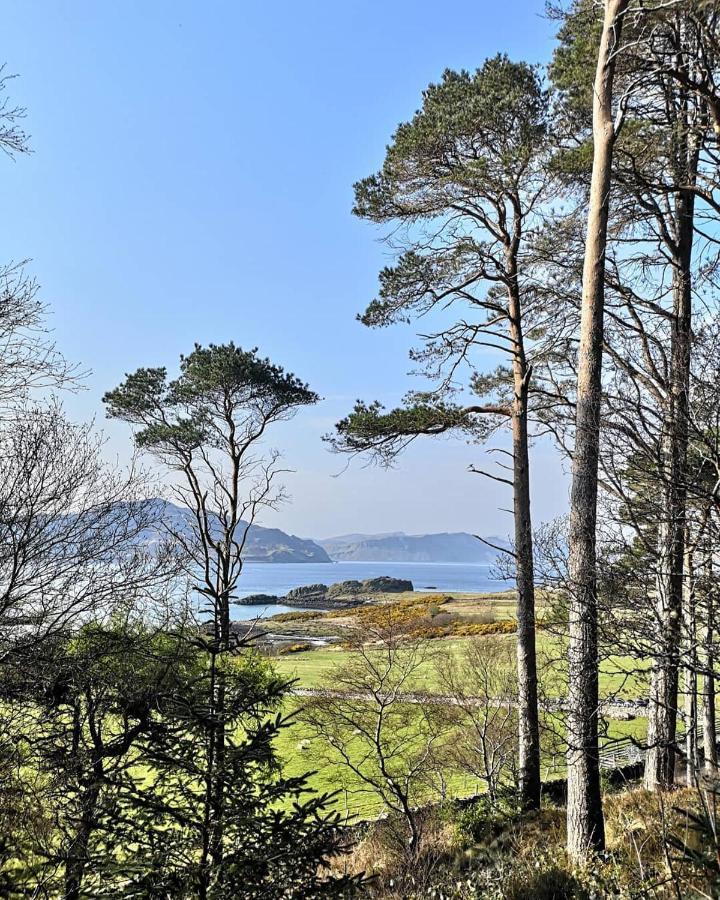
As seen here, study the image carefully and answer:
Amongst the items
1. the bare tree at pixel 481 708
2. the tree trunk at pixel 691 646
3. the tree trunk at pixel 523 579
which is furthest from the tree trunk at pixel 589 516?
the bare tree at pixel 481 708

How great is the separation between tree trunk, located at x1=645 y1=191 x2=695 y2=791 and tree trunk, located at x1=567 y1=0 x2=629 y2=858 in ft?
1.89

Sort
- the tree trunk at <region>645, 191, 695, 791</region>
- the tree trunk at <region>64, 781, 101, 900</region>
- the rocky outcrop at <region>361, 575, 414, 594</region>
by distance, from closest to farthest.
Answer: the tree trunk at <region>64, 781, 101, 900</region>
the tree trunk at <region>645, 191, 695, 791</region>
the rocky outcrop at <region>361, 575, 414, 594</region>

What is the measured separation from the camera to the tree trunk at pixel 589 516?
17.6 ft

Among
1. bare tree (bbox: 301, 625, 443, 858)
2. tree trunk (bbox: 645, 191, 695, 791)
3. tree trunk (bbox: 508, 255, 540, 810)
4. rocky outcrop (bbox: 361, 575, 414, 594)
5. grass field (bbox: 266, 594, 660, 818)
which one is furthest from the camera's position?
rocky outcrop (bbox: 361, 575, 414, 594)

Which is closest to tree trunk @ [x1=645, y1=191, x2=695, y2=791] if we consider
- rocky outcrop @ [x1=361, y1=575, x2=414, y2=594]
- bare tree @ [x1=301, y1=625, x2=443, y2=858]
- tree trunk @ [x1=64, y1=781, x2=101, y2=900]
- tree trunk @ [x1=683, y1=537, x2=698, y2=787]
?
tree trunk @ [x1=683, y1=537, x2=698, y2=787]

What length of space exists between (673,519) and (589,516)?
5.32 ft

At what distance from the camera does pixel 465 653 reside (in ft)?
45.9

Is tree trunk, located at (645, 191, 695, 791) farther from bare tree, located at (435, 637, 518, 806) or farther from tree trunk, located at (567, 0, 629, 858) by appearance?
bare tree, located at (435, 637, 518, 806)

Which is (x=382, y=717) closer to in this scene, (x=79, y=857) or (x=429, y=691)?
(x=429, y=691)

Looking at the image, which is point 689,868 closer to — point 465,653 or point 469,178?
point 469,178

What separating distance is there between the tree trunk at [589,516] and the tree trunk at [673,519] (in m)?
0.58

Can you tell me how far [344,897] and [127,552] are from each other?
717cm

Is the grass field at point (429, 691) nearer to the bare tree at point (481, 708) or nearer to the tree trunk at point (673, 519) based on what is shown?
the bare tree at point (481, 708)

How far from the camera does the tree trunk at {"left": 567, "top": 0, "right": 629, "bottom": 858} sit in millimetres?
5371
